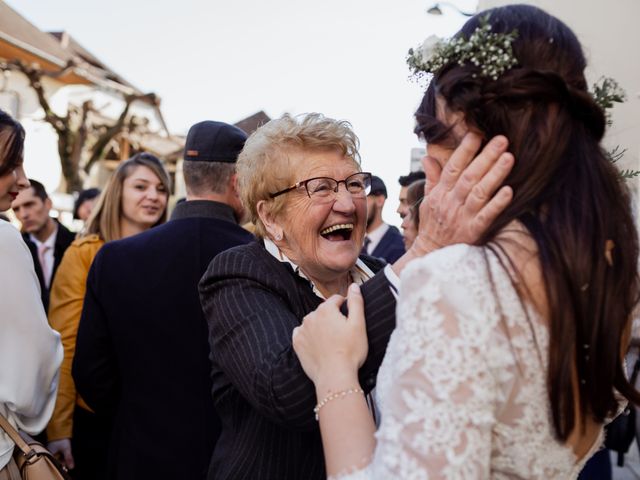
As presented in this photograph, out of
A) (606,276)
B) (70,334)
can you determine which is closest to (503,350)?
(606,276)

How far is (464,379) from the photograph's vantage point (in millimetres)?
1277

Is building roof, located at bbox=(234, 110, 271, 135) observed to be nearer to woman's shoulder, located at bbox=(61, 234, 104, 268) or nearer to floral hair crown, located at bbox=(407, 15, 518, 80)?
woman's shoulder, located at bbox=(61, 234, 104, 268)

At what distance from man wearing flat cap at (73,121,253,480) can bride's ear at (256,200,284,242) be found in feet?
Answer: 2.66

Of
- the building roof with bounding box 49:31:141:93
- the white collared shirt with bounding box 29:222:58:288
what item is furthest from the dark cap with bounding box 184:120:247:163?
the building roof with bounding box 49:31:141:93

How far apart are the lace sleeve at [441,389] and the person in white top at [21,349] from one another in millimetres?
1772

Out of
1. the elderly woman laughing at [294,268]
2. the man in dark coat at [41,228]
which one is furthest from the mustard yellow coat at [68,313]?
the man in dark coat at [41,228]

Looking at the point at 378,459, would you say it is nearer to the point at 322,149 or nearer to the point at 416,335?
the point at 416,335

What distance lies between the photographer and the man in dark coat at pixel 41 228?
6.47 m

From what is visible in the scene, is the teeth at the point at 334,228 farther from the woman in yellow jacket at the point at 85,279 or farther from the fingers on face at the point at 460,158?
the woman in yellow jacket at the point at 85,279

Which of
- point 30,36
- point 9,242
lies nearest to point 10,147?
point 9,242

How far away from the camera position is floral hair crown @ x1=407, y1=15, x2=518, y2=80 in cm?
143

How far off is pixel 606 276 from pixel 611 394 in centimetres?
24

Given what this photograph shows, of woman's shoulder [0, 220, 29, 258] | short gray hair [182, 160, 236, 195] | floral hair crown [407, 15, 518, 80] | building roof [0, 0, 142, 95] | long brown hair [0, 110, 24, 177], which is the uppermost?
building roof [0, 0, 142, 95]

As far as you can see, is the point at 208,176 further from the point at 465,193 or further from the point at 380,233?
the point at 380,233
